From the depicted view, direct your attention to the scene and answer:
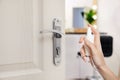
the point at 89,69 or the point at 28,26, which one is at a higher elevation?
the point at 28,26

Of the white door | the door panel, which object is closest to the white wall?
the white door

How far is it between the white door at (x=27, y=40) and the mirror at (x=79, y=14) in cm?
115

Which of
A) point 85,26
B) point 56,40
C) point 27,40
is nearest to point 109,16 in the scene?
Answer: point 85,26

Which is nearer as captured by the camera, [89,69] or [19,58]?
[19,58]

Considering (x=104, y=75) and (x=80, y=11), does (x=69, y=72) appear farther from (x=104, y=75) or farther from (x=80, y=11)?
(x=104, y=75)

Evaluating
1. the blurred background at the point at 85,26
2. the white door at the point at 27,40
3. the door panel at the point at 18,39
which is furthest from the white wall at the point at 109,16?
the door panel at the point at 18,39

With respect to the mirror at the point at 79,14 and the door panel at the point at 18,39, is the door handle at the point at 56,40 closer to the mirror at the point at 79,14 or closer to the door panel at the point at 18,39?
the door panel at the point at 18,39

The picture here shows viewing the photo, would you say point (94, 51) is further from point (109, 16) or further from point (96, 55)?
point (109, 16)

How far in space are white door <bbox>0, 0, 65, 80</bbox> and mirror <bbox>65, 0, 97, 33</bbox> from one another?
45.2 inches

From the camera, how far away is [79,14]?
218cm

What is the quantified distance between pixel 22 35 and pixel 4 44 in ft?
0.27

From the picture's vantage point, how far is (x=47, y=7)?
3.01 feet

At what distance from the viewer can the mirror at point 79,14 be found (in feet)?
6.94

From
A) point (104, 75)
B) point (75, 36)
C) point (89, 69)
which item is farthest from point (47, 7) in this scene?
point (89, 69)
